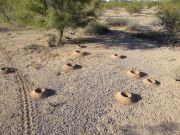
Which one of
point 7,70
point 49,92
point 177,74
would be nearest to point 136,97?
point 177,74

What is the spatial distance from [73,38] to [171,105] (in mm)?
10070

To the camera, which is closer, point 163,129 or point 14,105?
point 163,129

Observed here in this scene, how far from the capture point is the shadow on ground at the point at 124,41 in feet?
57.3

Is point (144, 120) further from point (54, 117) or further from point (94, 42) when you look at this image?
point (94, 42)

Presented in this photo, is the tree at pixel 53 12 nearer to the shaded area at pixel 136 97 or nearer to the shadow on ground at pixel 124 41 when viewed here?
the shadow on ground at pixel 124 41

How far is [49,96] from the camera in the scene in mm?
10969

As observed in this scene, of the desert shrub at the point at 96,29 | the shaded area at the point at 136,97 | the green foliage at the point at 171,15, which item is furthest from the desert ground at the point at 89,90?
the desert shrub at the point at 96,29

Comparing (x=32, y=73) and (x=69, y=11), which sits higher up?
(x=69, y=11)

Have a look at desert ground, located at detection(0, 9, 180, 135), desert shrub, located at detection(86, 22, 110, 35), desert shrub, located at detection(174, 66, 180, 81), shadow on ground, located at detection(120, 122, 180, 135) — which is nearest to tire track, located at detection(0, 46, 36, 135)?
desert ground, located at detection(0, 9, 180, 135)

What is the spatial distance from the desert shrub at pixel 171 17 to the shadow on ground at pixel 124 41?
83 centimetres

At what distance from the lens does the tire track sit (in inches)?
353

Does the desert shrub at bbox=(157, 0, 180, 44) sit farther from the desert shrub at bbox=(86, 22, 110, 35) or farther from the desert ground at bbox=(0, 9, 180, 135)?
the desert shrub at bbox=(86, 22, 110, 35)

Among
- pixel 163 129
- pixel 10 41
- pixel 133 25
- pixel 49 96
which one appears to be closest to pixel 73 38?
pixel 10 41

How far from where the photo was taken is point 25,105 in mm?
10297
